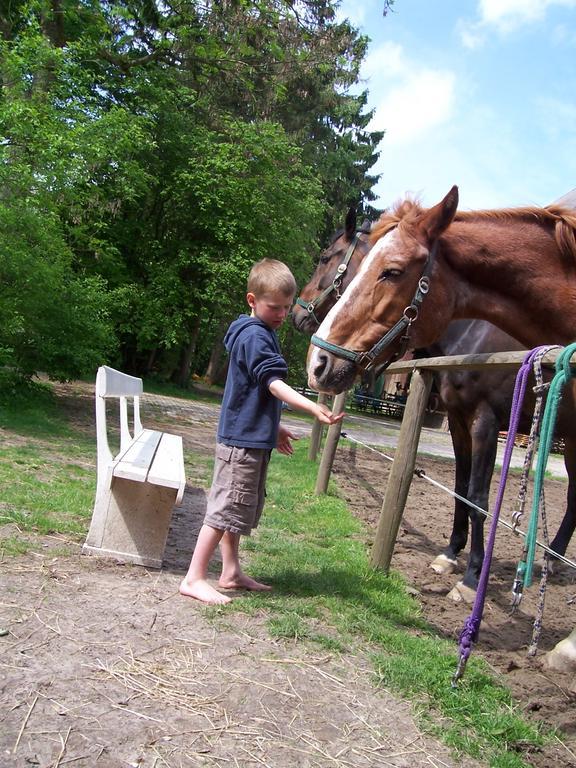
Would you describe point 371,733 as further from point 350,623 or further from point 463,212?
point 463,212

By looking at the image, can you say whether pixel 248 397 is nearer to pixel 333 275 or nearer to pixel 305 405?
pixel 305 405

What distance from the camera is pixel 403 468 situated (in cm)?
381

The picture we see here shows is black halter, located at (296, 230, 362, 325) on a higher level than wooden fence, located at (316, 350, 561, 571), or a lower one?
higher

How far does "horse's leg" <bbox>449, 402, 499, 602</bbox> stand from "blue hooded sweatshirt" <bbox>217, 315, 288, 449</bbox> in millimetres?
1670

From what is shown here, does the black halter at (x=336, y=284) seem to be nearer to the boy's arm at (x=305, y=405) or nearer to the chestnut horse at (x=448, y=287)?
the chestnut horse at (x=448, y=287)

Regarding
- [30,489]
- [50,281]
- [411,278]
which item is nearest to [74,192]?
[50,281]

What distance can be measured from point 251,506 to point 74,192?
325 inches

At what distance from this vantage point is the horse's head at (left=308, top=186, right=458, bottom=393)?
289 centimetres

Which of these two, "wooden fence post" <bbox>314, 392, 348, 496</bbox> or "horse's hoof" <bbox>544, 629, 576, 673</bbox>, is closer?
"horse's hoof" <bbox>544, 629, 576, 673</bbox>

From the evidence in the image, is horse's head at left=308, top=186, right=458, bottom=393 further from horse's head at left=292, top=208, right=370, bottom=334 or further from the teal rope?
horse's head at left=292, top=208, right=370, bottom=334

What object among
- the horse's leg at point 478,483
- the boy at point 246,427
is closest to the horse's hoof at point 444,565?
the horse's leg at point 478,483

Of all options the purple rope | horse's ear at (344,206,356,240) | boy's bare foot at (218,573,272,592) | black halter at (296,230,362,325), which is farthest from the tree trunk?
the purple rope

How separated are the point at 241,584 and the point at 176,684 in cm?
112

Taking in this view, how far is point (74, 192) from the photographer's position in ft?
32.2
